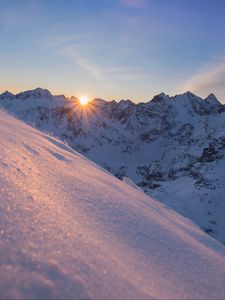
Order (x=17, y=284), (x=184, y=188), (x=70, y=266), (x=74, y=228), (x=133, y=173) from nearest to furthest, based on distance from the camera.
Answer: (x=17, y=284) → (x=70, y=266) → (x=74, y=228) → (x=184, y=188) → (x=133, y=173)

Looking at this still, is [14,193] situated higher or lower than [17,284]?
higher

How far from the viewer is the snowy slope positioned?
2225mm

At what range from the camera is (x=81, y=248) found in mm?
2732

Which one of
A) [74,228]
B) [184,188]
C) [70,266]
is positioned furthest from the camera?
[184,188]

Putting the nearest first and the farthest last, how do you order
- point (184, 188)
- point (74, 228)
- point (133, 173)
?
point (74, 228) → point (184, 188) → point (133, 173)

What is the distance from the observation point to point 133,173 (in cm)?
17575

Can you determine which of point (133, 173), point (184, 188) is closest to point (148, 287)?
point (184, 188)

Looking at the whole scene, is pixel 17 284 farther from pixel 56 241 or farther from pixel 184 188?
pixel 184 188

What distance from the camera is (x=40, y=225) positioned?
9.21ft

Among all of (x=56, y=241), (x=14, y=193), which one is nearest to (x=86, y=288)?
(x=56, y=241)

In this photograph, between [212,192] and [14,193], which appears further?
[212,192]

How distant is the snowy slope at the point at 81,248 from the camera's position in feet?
7.30

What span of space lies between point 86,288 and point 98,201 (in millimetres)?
2065

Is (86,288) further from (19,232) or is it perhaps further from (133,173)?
(133,173)
